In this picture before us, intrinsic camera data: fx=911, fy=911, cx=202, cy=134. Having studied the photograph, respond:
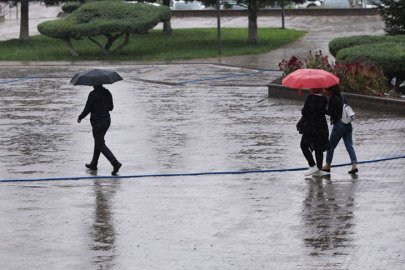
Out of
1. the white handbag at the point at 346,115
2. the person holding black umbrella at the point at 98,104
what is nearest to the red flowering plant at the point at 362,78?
the white handbag at the point at 346,115

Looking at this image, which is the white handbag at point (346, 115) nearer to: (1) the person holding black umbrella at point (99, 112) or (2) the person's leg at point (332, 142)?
(2) the person's leg at point (332, 142)

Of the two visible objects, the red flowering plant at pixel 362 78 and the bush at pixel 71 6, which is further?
the bush at pixel 71 6

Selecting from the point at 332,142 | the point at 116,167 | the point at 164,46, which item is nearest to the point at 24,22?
the point at 164,46

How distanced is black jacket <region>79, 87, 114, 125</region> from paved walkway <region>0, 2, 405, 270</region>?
0.83m

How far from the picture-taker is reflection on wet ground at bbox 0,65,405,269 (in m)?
9.07

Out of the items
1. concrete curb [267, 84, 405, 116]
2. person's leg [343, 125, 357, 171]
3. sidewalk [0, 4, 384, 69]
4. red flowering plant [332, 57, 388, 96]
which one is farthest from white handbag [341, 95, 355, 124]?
sidewalk [0, 4, 384, 69]

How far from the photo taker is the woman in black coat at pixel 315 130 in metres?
12.6

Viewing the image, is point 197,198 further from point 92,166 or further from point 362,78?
point 362,78

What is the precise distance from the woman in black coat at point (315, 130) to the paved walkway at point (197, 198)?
0.33 meters

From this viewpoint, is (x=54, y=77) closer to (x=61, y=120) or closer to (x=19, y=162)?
(x=61, y=120)

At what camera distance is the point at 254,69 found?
95.2 feet

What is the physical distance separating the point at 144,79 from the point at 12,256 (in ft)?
57.4

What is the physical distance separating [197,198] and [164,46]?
26272mm

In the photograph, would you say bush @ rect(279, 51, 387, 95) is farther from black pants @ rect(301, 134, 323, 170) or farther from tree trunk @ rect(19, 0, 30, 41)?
tree trunk @ rect(19, 0, 30, 41)
